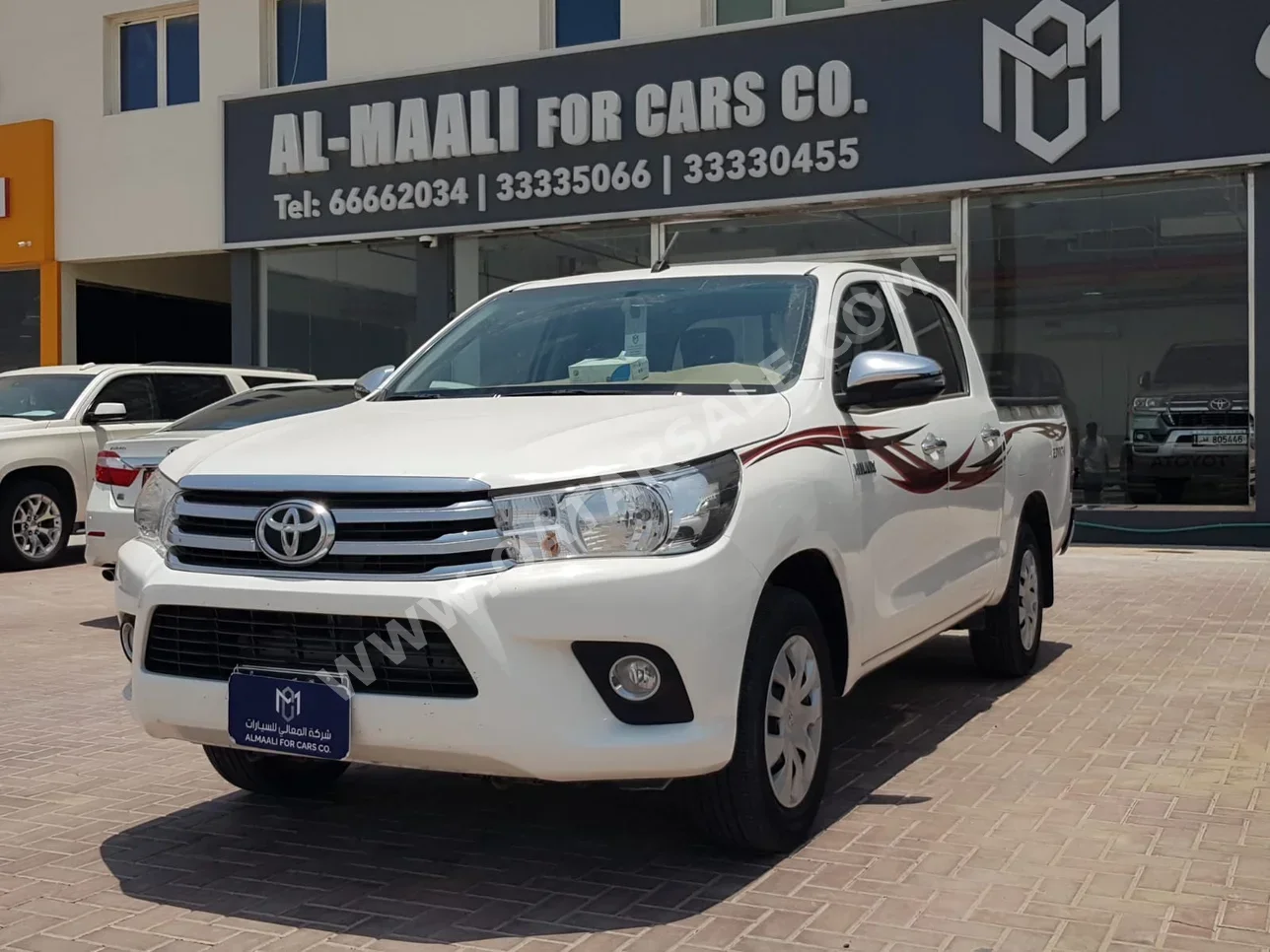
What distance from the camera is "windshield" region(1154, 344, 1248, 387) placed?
13.0 metres

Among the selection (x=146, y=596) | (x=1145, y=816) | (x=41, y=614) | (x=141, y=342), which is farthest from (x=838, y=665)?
(x=141, y=342)

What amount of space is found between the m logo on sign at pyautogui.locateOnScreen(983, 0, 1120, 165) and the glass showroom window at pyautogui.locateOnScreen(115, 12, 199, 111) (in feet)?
34.5

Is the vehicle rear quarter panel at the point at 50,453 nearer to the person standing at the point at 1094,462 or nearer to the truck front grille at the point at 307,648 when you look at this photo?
the truck front grille at the point at 307,648

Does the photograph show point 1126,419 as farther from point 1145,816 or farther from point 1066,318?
point 1145,816

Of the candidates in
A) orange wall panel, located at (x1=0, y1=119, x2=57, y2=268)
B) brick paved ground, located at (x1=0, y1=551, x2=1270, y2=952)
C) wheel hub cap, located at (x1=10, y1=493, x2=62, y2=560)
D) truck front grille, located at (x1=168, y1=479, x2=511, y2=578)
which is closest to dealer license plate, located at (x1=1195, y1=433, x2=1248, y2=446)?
brick paved ground, located at (x1=0, y1=551, x2=1270, y2=952)

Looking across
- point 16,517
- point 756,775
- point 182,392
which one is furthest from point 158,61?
point 756,775

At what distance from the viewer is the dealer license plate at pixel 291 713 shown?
381 cm

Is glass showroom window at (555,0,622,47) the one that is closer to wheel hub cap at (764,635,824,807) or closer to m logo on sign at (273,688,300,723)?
wheel hub cap at (764,635,824,807)

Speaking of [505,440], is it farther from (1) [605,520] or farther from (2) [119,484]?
(2) [119,484]

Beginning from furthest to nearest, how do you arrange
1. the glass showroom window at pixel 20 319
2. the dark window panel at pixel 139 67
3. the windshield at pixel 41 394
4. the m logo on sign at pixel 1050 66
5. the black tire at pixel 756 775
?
the glass showroom window at pixel 20 319 → the dark window panel at pixel 139 67 → the m logo on sign at pixel 1050 66 → the windshield at pixel 41 394 → the black tire at pixel 756 775

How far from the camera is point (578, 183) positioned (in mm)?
15812

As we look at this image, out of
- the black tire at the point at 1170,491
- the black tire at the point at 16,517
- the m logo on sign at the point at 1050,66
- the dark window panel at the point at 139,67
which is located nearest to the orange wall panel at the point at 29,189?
the dark window panel at the point at 139,67

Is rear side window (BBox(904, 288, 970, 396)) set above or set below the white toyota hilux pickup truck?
above

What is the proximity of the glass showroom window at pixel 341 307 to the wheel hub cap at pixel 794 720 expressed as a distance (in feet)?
43.2
